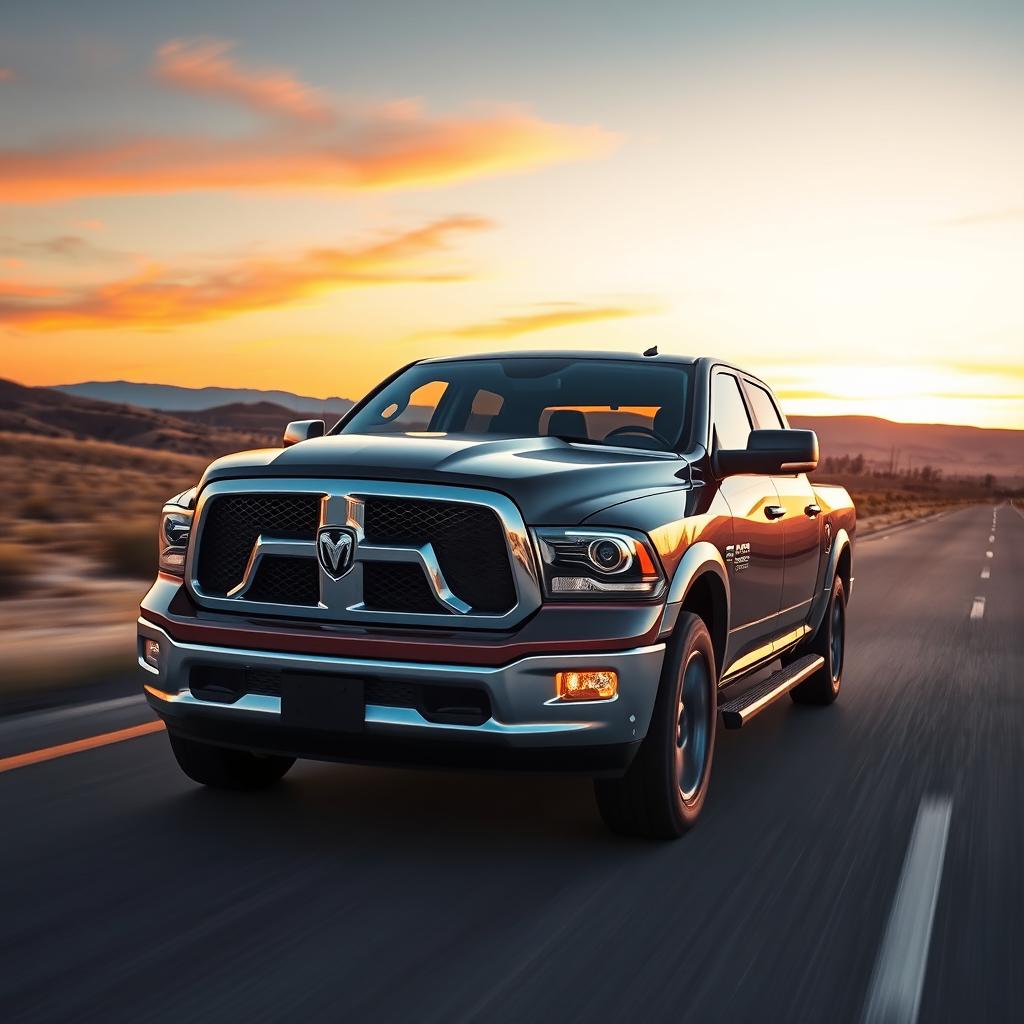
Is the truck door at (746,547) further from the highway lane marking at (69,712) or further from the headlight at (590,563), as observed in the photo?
the highway lane marking at (69,712)

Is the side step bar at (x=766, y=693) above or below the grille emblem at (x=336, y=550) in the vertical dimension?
below

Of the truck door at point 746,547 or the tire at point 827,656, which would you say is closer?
the truck door at point 746,547

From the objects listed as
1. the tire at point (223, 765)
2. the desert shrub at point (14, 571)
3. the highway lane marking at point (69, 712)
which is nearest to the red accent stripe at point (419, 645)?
the tire at point (223, 765)

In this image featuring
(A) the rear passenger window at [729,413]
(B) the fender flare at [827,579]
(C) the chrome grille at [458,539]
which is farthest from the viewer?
(B) the fender flare at [827,579]

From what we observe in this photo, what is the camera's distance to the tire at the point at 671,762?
4957mm

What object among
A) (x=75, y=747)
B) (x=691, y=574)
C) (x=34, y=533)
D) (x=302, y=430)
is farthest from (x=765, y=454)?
(x=34, y=533)

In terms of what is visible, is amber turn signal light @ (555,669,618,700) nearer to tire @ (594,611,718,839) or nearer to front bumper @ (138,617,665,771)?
front bumper @ (138,617,665,771)

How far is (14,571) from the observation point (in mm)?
13938

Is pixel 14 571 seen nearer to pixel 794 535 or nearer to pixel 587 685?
pixel 794 535

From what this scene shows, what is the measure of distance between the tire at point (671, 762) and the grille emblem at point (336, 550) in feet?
4.02

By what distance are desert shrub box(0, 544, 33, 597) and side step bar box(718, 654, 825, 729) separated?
8621 millimetres

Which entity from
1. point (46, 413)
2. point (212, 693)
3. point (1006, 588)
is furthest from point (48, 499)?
point (46, 413)

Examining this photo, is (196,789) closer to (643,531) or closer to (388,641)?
(388,641)

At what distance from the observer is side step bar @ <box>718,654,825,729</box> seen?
579 cm
